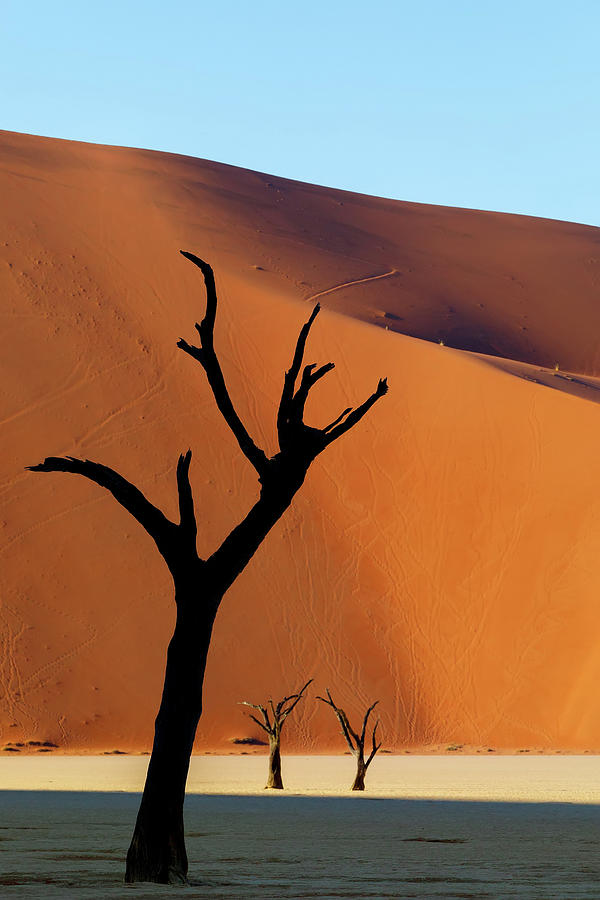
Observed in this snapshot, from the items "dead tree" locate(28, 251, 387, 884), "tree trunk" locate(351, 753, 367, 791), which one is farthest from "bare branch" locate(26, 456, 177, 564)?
"tree trunk" locate(351, 753, 367, 791)

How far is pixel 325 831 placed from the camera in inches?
583

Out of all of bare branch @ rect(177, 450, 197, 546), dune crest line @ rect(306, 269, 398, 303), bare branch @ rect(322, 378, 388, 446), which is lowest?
bare branch @ rect(177, 450, 197, 546)

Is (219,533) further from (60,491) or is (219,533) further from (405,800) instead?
(405,800)

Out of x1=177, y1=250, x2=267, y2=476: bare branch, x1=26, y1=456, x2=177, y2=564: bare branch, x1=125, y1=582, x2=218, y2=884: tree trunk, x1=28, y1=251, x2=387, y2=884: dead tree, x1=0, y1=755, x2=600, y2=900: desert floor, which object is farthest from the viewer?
x1=177, y1=250, x2=267, y2=476: bare branch

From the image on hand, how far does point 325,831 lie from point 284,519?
2500 cm

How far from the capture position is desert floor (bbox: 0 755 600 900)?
9.11 metres

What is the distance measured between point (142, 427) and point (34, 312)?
6707mm

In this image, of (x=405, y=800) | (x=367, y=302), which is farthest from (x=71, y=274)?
(x=405, y=800)

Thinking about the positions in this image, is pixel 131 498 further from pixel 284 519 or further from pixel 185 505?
pixel 284 519

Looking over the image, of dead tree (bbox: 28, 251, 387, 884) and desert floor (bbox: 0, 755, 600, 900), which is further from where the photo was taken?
dead tree (bbox: 28, 251, 387, 884)

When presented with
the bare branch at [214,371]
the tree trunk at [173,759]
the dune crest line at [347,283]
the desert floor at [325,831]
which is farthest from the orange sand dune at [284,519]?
the bare branch at [214,371]

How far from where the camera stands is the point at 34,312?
1734 inches

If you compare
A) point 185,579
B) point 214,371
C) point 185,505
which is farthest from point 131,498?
point 214,371

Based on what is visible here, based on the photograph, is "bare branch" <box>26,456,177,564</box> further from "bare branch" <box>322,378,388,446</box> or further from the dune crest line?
the dune crest line
